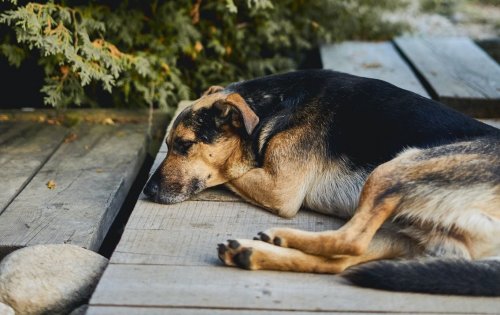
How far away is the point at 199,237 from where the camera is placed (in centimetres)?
372

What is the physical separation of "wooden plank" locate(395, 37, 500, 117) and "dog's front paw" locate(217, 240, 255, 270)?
3053mm

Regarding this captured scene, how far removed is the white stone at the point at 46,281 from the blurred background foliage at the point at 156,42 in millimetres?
1953

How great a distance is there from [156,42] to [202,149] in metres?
2.42

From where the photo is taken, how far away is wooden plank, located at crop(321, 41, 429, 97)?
6398mm

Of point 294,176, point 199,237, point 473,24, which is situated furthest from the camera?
point 473,24

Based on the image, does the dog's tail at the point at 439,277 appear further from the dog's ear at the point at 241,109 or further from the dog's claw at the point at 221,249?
the dog's ear at the point at 241,109

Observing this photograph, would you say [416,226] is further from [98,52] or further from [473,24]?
[473,24]

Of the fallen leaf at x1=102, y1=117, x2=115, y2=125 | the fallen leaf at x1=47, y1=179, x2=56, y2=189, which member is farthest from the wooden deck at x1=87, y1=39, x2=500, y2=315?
the fallen leaf at x1=102, y1=117, x2=115, y2=125

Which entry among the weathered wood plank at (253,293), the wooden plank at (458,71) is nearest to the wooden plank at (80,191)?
the weathered wood plank at (253,293)

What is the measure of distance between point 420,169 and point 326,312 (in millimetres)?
1006

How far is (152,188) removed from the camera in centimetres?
418

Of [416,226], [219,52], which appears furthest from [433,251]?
[219,52]

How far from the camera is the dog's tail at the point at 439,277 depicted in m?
3.03

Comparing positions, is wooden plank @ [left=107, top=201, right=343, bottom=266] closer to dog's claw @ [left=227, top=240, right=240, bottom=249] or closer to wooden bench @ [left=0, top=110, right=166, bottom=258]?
dog's claw @ [left=227, top=240, right=240, bottom=249]
